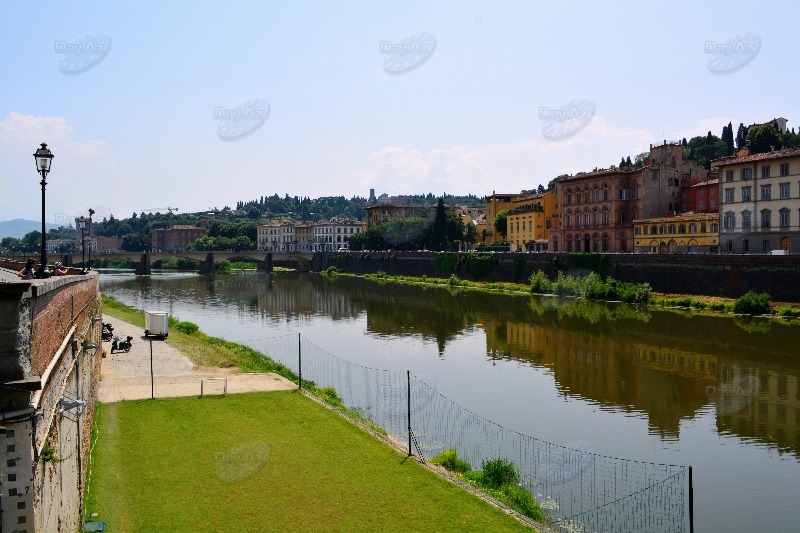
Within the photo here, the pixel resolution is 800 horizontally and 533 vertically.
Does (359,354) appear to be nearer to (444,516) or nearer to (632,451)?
(632,451)

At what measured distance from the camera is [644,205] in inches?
2447

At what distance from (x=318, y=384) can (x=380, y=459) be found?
10108mm

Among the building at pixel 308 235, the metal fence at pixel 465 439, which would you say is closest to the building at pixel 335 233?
the building at pixel 308 235

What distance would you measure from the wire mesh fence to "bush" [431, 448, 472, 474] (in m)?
0.60

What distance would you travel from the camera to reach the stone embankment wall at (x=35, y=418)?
6.81 meters

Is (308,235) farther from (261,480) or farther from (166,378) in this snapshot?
(261,480)

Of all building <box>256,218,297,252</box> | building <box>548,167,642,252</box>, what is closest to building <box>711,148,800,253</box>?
building <box>548,167,642,252</box>

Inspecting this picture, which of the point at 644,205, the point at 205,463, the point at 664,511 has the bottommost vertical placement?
the point at 664,511

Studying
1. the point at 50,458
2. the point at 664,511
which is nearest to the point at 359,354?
the point at 664,511

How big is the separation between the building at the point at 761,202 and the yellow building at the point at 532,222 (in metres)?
26.1

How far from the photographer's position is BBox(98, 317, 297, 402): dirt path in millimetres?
19797

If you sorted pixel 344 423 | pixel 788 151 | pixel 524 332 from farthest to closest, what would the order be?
pixel 788 151, pixel 524 332, pixel 344 423

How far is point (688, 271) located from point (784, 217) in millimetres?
7037

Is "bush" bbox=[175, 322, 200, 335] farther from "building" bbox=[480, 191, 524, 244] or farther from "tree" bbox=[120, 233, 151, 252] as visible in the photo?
"tree" bbox=[120, 233, 151, 252]
